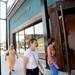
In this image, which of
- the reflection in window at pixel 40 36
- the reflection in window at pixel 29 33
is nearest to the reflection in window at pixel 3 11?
the reflection in window at pixel 29 33

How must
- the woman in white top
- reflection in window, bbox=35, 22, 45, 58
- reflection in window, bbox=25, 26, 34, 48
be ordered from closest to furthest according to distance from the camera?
the woman in white top, reflection in window, bbox=35, 22, 45, 58, reflection in window, bbox=25, 26, 34, 48

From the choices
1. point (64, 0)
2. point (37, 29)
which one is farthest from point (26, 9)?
point (64, 0)

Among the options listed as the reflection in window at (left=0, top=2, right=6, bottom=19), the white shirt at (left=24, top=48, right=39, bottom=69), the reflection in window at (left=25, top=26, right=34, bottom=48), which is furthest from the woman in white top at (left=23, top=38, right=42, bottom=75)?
the reflection in window at (left=0, top=2, right=6, bottom=19)

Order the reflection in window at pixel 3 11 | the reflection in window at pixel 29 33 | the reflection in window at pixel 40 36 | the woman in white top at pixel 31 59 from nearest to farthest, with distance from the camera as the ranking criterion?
the woman in white top at pixel 31 59 → the reflection in window at pixel 40 36 → the reflection in window at pixel 29 33 → the reflection in window at pixel 3 11

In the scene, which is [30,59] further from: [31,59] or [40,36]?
[40,36]

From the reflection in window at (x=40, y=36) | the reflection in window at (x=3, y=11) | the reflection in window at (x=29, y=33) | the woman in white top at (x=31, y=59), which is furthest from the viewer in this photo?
the reflection in window at (x=3, y=11)

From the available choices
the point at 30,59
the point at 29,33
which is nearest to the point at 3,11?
the point at 29,33

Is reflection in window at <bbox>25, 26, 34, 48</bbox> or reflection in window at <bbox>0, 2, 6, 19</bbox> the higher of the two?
reflection in window at <bbox>0, 2, 6, 19</bbox>

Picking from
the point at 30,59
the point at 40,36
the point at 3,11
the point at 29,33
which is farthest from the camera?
the point at 3,11

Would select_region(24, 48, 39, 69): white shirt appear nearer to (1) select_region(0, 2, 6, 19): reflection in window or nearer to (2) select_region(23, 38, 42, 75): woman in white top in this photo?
(2) select_region(23, 38, 42, 75): woman in white top

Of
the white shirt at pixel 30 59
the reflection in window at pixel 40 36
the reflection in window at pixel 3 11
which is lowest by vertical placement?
the white shirt at pixel 30 59

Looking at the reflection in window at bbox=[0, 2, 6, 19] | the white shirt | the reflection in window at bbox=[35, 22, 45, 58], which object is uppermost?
the reflection in window at bbox=[0, 2, 6, 19]

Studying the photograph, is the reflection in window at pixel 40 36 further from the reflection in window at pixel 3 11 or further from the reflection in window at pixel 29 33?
the reflection in window at pixel 3 11

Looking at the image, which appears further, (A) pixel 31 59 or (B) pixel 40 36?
(B) pixel 40 36
